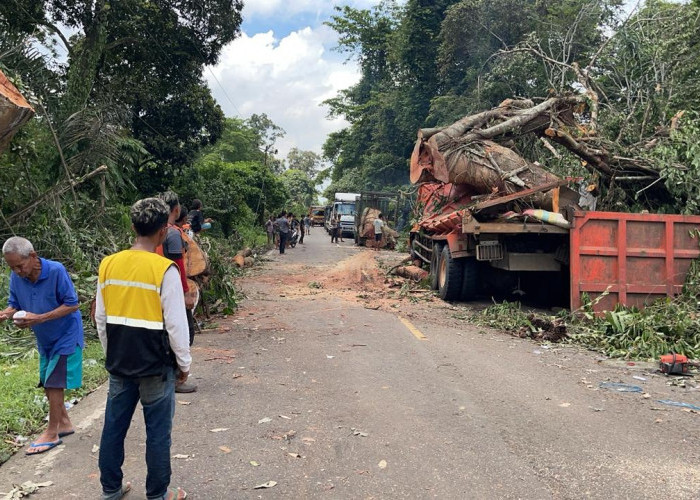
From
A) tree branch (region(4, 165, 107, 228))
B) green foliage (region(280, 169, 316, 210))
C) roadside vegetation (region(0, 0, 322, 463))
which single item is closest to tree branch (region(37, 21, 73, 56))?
roadside vegetation (region(0, 0, 322, 463))

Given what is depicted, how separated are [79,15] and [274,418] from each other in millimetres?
15515

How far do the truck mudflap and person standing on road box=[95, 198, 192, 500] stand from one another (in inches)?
260

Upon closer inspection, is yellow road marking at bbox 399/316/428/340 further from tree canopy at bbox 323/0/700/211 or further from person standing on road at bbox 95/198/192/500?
person standing on road at bbox 95/198/192/500

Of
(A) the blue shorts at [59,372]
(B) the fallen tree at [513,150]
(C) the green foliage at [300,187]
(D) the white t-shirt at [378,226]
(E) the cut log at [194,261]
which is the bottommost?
(A) the blue shorts at [59,372]

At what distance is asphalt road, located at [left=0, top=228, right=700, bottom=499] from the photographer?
11.9 ft

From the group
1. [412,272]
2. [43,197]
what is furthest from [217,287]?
[412,272]

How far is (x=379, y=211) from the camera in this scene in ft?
96.1

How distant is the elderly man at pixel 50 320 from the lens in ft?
13.4

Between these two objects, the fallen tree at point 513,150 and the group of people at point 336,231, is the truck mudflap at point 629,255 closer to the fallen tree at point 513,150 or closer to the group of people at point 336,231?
the fallen tree at point 513,150

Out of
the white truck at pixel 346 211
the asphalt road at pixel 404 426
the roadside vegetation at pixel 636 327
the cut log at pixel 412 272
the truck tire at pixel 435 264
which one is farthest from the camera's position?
the white truck at pixel 346 211

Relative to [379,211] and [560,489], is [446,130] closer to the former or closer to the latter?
[560,489]

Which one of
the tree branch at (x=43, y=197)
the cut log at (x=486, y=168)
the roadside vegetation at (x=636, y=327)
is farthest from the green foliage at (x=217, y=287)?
the cut log at (x=486, y=168)

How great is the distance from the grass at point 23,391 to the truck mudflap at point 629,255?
6.25 metres

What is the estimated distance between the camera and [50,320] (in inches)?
162
